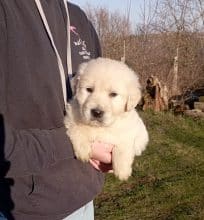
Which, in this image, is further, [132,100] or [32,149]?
[132,100]

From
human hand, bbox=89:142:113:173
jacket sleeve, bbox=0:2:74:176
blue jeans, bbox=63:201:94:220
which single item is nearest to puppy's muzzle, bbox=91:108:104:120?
human hand, bbox=89:142:113:173

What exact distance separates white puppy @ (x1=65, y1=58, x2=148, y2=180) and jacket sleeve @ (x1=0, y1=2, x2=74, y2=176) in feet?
1.42

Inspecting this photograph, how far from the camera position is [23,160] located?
179cm

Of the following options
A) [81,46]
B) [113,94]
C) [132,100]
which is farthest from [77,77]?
[132,100]

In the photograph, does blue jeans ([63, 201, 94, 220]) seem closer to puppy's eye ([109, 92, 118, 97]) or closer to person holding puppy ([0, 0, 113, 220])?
person holding puppy ([0, 0, 113, 220])

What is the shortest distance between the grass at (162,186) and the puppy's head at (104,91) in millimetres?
2765

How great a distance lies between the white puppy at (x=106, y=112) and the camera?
247 centimetres

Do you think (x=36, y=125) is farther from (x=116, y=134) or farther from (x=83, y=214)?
(x=116, y=134)

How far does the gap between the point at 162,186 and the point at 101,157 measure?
4051 mm

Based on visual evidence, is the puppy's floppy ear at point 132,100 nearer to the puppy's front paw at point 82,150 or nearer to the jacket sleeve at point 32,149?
the puppy's front paw at point 82,150

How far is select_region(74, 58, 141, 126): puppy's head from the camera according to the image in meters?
2.49

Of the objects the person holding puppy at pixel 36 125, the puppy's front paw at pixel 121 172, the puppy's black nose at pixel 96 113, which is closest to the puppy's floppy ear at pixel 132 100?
the puppy's black nose at pixel 96 113

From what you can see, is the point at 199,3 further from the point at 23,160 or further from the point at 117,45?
the point at 23,160

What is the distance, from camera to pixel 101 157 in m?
2.24
